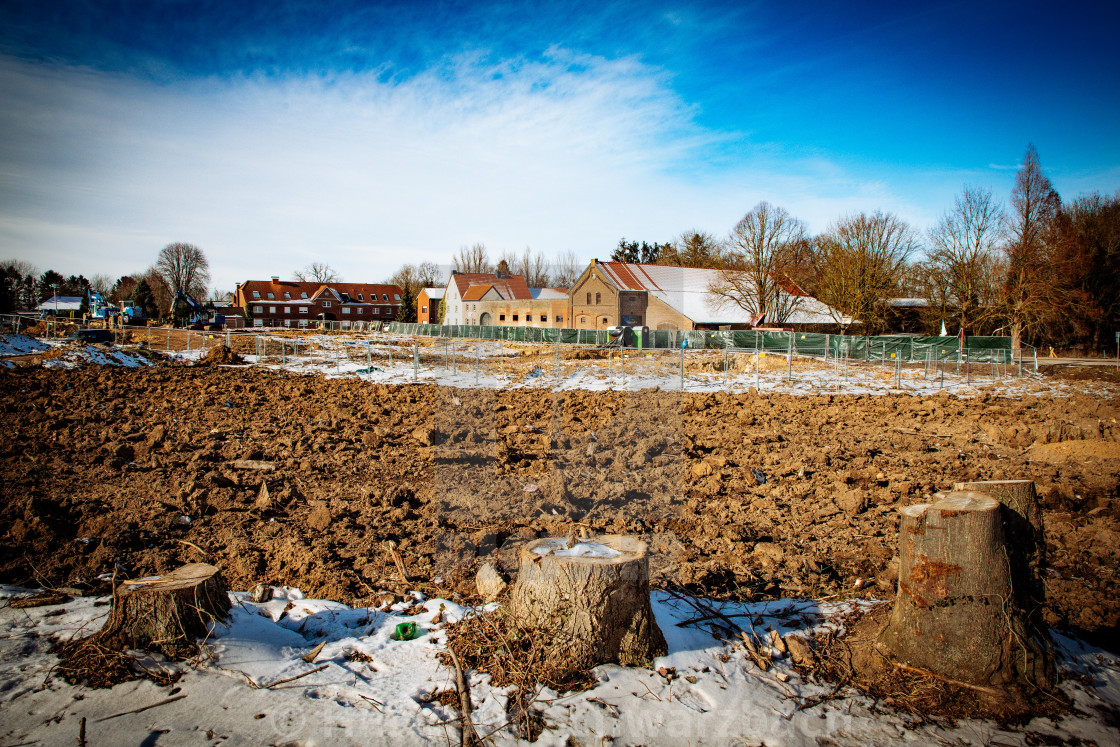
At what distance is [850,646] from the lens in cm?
316

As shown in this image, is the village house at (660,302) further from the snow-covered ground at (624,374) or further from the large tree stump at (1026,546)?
the large tree stump at (1026,546)

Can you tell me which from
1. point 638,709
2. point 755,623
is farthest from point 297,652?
point 755,623

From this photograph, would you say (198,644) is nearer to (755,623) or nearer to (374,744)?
(374,744)

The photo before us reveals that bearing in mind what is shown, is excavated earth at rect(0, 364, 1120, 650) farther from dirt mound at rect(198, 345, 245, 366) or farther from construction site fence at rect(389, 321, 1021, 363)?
construction site fence at rect(389, 321, 1021, 363)

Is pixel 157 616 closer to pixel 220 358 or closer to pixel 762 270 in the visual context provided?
pixel 220 358

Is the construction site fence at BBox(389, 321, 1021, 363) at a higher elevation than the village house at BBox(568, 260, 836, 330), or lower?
lower

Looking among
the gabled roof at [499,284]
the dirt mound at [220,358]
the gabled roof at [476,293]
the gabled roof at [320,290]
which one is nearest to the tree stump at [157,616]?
the dirt mound at [220,358]

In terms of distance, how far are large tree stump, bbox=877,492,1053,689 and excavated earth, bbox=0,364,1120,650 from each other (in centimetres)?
106

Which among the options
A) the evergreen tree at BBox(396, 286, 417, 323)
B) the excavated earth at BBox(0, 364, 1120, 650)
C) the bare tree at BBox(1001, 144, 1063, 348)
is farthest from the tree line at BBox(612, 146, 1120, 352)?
the evergreen tree at BBox(396, 286, 417, 323)

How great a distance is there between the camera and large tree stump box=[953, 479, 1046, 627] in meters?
2.85

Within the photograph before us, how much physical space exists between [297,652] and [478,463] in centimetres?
436

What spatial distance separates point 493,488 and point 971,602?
4555 millimetres

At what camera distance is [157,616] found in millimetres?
2750

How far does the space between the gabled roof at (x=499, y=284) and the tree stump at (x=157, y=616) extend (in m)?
54.6
